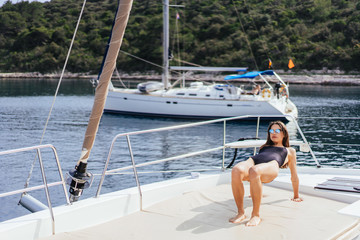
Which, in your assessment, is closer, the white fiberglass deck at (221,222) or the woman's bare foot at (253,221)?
the white fiberglass deck at (221,222)

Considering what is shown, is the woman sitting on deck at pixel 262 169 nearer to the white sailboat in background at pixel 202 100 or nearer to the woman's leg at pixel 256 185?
the woman's leg at pixel 256 185

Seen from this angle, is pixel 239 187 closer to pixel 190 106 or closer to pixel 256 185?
pixel 256 185

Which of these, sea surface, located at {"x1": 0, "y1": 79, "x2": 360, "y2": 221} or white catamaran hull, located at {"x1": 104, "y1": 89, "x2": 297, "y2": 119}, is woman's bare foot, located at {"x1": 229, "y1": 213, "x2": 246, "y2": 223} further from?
white catamaran hull, located at {"x1": 104, "y1": 89, "x2": 297, "y2": 119}

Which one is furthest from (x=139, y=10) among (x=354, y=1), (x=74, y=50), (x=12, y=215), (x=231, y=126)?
(x=12, y=215)

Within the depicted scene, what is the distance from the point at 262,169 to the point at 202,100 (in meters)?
24.0

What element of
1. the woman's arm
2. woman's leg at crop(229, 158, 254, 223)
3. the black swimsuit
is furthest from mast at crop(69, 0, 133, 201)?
the woman's arm

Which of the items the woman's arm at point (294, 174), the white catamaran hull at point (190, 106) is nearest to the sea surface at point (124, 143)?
the white catamaran hull at point (190, 106)

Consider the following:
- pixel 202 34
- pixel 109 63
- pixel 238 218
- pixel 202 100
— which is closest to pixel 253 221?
pixel 238 218

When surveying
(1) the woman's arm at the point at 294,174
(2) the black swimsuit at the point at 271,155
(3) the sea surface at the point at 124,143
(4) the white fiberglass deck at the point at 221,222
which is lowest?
(3) the sea surface at the point at 124,143

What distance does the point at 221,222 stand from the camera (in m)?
4.32

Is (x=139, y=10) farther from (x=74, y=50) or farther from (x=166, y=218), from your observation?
(x=166, y=218)

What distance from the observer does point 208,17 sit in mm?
82375

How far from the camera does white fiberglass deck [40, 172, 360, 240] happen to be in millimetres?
3975

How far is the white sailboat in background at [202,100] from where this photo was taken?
91.5ft
